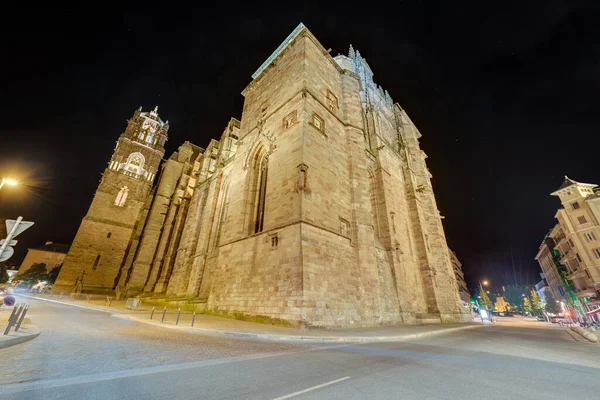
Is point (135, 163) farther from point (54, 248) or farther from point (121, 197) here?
point (54, 248)

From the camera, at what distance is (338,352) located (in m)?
5.45

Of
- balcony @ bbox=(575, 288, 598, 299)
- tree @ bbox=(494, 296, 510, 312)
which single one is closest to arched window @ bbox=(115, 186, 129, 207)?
balcony @ bbox=(575, 288, 598, 299)

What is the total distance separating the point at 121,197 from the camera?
30609mm

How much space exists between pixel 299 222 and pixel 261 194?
5.12 meters

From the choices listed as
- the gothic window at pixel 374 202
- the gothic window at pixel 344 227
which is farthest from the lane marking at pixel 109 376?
the gothic window at pixel 374 202

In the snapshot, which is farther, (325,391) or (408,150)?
(408,150)

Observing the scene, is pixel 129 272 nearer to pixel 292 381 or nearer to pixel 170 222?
pixel 170 222

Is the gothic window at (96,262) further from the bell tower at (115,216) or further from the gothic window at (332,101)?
the gothic window at (332,101)

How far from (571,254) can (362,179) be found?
38.8 m

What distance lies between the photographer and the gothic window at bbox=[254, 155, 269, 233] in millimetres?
13503

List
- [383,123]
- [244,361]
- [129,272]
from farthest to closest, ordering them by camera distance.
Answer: [129,272] < [383,123] < [244,361]

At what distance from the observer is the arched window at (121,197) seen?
2998cm

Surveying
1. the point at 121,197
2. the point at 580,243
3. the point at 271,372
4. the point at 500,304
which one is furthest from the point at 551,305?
the point at 121,197

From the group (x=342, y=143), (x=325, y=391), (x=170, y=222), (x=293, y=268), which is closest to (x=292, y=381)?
(x=325, y=391)
